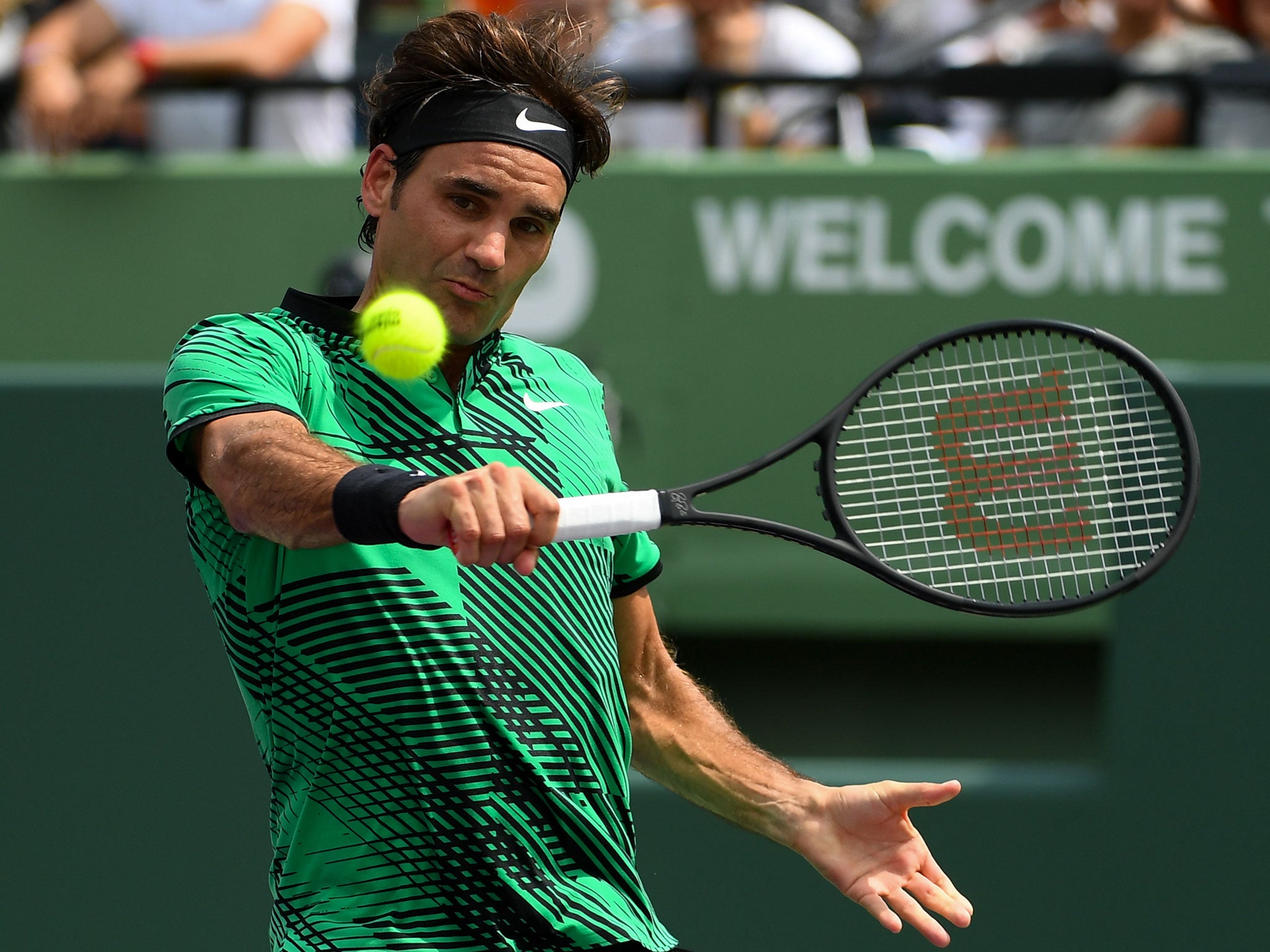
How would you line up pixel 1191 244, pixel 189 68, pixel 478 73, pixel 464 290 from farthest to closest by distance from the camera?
pixel 189 68, pixel 1191 244, pixel 478 73, pixel 464 290

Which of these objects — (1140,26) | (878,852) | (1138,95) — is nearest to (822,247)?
(1138,95)

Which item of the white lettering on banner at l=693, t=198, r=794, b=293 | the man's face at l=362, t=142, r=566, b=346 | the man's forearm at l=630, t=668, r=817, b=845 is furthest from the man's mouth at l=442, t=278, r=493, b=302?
the white lettering on banner at l=693, t=198, r=794, b=293

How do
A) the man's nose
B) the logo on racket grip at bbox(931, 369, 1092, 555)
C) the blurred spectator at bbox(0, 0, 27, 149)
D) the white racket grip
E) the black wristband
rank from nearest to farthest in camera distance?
the black wristband → the white racket grip → the man's nose → the logo on racket grip at bbox(931, 369, 1092, 555) → the blurred spectator at bbox(0, 0, 27, 149)

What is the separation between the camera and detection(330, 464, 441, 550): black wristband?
182cm

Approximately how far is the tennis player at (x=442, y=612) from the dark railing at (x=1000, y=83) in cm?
274

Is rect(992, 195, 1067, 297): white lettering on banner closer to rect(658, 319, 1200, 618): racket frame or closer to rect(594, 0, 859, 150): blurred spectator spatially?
rect(594, 0, 859, 150): blurred spectator

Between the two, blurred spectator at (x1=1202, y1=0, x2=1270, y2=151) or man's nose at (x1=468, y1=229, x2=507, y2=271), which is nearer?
man's nose at (x1=468, y1=229, x2=507, y2=271)

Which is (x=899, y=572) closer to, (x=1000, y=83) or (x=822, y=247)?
(x=822, y=247)

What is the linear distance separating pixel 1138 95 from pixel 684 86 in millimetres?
1455

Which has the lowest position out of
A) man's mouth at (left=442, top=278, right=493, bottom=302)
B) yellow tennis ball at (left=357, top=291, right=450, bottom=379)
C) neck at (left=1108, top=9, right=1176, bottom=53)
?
yellow tennis ball at (left=357, top=291, right=450, bottom=379)

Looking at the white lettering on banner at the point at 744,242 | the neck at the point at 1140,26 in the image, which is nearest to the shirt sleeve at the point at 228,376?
the white lettering on banner at the point at 744,242

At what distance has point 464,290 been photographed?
2.30 metres

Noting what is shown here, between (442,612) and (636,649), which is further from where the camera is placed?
(636,649)

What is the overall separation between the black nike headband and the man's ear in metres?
0.02
